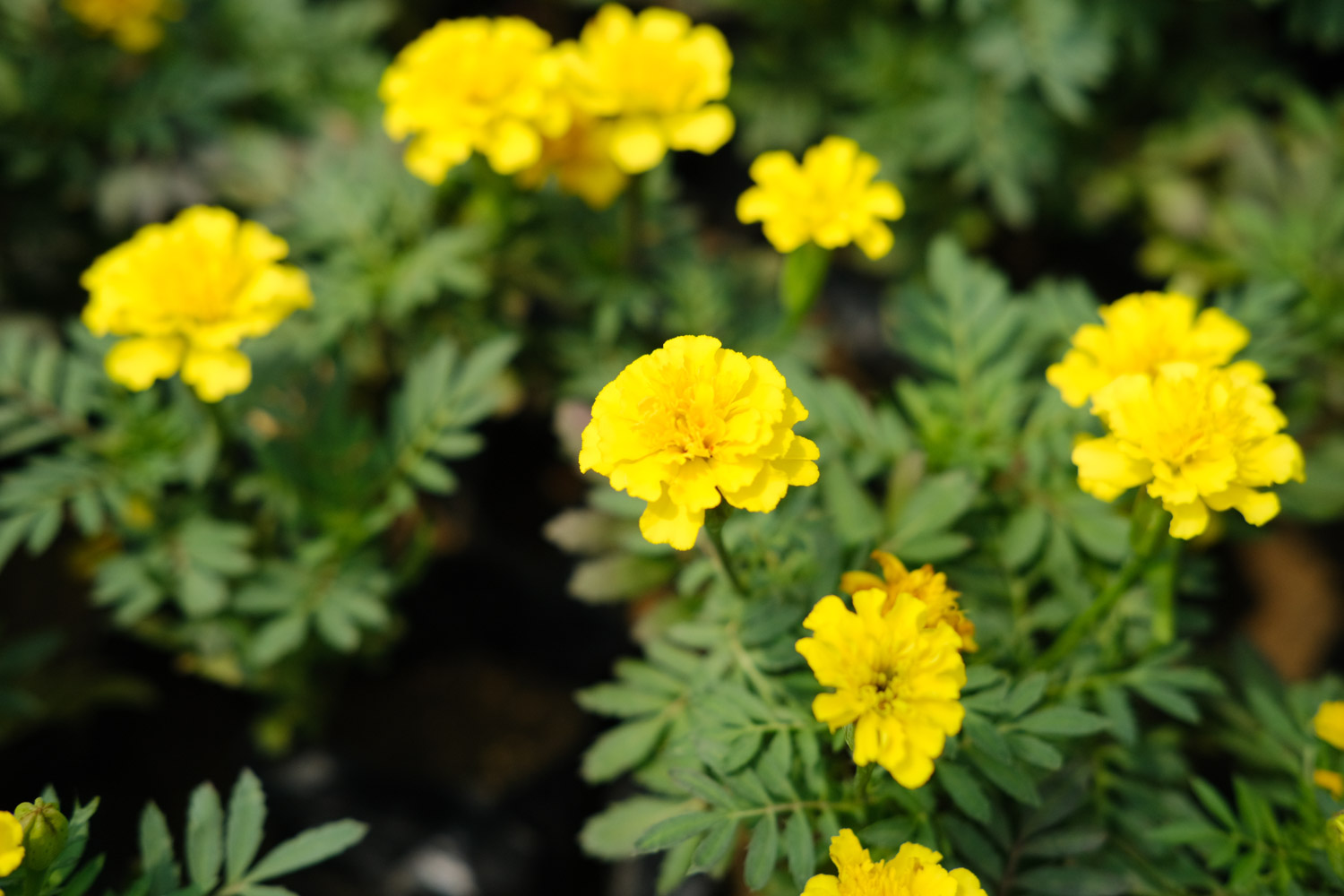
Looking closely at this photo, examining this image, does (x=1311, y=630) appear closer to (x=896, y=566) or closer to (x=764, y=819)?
(x=896, y=566)

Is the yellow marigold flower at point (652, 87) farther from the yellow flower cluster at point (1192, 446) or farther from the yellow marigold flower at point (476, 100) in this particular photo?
the yellow flower cluster at point (1192, 446)

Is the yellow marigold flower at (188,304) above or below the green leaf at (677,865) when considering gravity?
above

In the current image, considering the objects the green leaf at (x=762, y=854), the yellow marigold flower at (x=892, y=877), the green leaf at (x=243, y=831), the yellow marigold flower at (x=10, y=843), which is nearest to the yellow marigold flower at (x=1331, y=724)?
the yellow marigold flower at (x=892, y=877)

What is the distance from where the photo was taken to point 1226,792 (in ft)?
4.05

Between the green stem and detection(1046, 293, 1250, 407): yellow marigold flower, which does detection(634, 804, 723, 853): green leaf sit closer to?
the green stem

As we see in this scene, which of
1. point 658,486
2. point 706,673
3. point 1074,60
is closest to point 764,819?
point 706,673

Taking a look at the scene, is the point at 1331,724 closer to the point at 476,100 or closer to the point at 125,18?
the point at 476,100

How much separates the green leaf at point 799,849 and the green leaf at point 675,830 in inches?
2.5

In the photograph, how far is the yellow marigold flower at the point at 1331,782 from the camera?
0.92 metres

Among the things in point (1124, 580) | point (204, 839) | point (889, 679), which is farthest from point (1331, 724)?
point (204, 839)

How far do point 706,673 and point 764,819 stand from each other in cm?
17

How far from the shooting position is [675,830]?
84 centimetres

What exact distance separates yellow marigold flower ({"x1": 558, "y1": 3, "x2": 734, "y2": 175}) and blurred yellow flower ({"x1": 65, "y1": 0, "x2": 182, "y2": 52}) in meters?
0.80

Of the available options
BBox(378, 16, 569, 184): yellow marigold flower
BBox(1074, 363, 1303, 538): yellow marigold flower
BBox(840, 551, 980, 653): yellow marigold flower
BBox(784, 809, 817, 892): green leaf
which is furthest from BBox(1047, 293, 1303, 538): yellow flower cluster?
BBox(378, 16, 569, 184): yellow marigold flower
